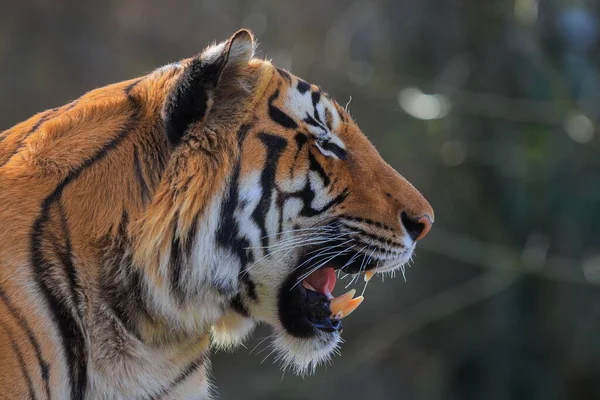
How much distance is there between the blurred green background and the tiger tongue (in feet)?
13.0

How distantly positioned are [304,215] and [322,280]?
26 cm

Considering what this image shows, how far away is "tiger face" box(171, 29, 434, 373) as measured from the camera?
6.55 ft

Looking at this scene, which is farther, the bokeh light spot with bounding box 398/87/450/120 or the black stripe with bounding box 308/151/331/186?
the bokeh light spot with bounding box 398/87/450/120

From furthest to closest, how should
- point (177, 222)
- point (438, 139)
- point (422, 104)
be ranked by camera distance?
1. point (438, 139)
2. point (422, 104)
3. point (177, 222)

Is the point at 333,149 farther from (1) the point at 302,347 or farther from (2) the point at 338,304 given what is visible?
(1) the point at 302,347

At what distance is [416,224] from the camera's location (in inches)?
85.9

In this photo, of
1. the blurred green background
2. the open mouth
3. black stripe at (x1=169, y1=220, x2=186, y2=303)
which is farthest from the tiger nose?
the blurred green background

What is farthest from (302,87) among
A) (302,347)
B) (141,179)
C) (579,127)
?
(579,127)

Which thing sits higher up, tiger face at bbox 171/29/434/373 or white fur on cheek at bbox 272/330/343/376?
tiger face at bbox 171/29/434/373

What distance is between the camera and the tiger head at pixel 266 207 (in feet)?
6.25

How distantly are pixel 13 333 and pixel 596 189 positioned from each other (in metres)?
5.48

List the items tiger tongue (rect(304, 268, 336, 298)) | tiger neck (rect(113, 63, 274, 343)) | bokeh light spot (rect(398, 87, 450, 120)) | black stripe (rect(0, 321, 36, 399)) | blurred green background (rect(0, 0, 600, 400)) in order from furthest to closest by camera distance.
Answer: blurred green background (rect(0, 0, 600, 400)), bokeh light spot (rect(398, 87, 450, 120)), tiger tongue (rect(304, 268, 336, 298)), tiger neck (rect(113, 63, 274, 343)), black stripe (rect(0, 321, 36, 399))

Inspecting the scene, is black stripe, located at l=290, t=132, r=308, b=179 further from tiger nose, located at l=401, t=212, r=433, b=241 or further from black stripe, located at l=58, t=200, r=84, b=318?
black stripe, located at l=58, t=200, r=84, b=318

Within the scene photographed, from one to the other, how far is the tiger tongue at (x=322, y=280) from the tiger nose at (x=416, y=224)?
23 cm
